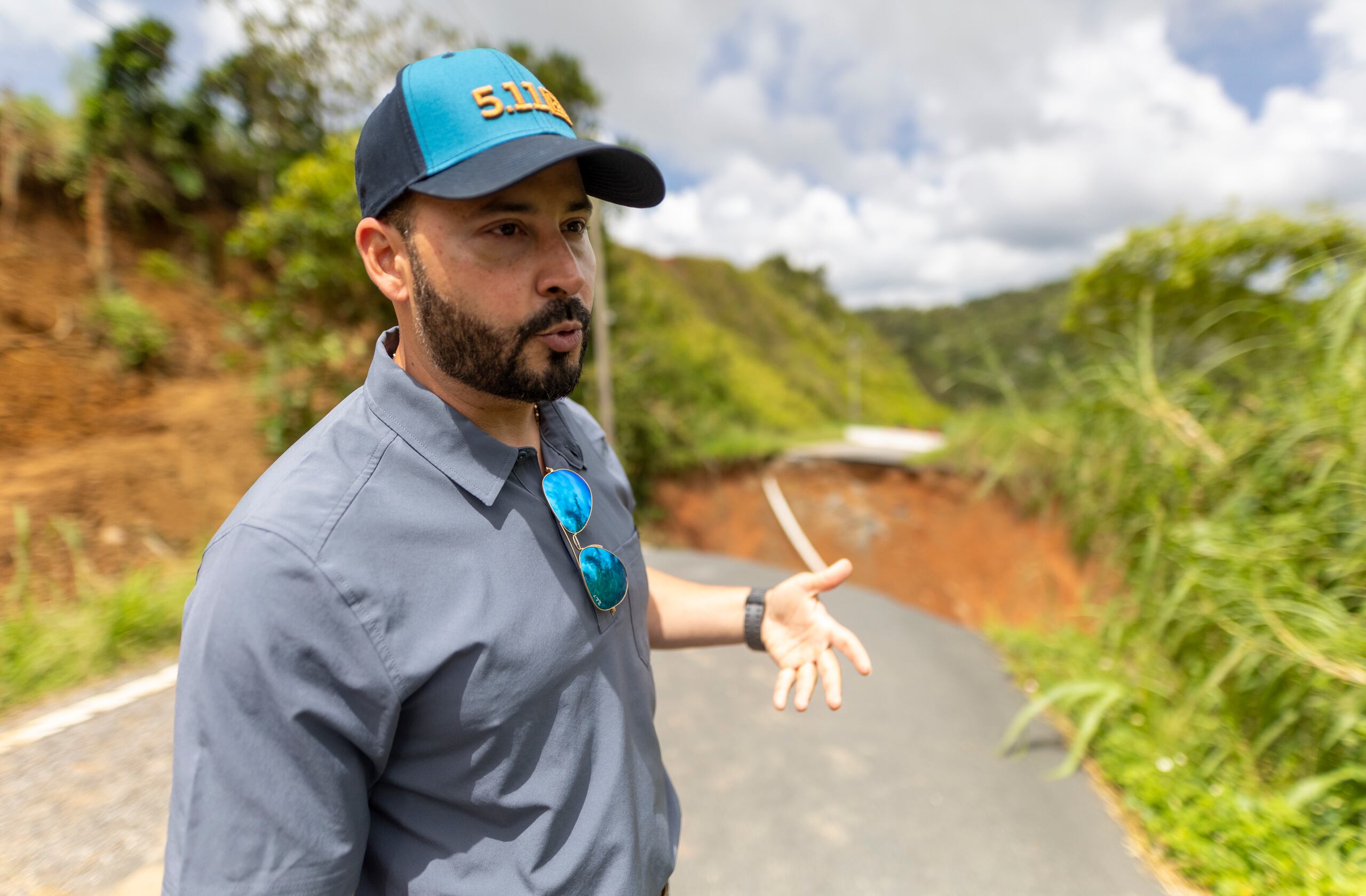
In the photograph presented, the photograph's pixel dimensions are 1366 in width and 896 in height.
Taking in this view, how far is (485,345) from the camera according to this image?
103cm

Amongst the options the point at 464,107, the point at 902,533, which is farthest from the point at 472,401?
the point at 902,533

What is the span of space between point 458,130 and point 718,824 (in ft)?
8.20

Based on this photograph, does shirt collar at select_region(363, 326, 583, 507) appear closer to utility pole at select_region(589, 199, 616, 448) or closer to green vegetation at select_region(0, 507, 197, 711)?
green vegetation at select_region(0, 507, 197, 711)

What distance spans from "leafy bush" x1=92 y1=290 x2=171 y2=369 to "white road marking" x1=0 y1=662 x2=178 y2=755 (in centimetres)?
615

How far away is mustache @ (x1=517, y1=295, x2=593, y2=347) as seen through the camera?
1042 millimetres

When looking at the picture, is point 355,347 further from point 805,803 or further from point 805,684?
point 805,684

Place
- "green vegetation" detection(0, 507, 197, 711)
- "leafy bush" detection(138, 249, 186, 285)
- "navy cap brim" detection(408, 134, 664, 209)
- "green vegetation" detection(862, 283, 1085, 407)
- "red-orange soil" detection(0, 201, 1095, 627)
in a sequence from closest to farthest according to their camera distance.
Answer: "navy cap brim" detection(408, 134, 664, 209) < "green vegetation" detection(0, 507, 197, 711) < "red-orange soil" detection(0, 201, 1095, 627) < "green vegetation" detection(862, 283, 1085, 407) < "leafy bush" detection(138, 249, 186, 285)

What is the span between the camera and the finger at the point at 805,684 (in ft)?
4.35

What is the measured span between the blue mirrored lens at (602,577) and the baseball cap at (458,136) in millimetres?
604

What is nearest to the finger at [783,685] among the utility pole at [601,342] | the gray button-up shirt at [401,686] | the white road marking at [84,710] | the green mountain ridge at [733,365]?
the gray button-up shirt at [401,686]

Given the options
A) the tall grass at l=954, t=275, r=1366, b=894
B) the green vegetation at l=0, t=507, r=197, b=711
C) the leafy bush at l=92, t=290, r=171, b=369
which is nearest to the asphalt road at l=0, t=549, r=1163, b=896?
the tall grass at l=954, t=275, r=1366, b=894

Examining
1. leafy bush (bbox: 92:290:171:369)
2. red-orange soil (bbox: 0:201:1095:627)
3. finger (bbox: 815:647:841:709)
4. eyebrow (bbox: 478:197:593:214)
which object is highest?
eyebrow (bbox: 478:197:593:214)

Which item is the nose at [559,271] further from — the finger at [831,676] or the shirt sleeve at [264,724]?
the finger at [831,676]

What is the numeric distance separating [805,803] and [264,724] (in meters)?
2.40
